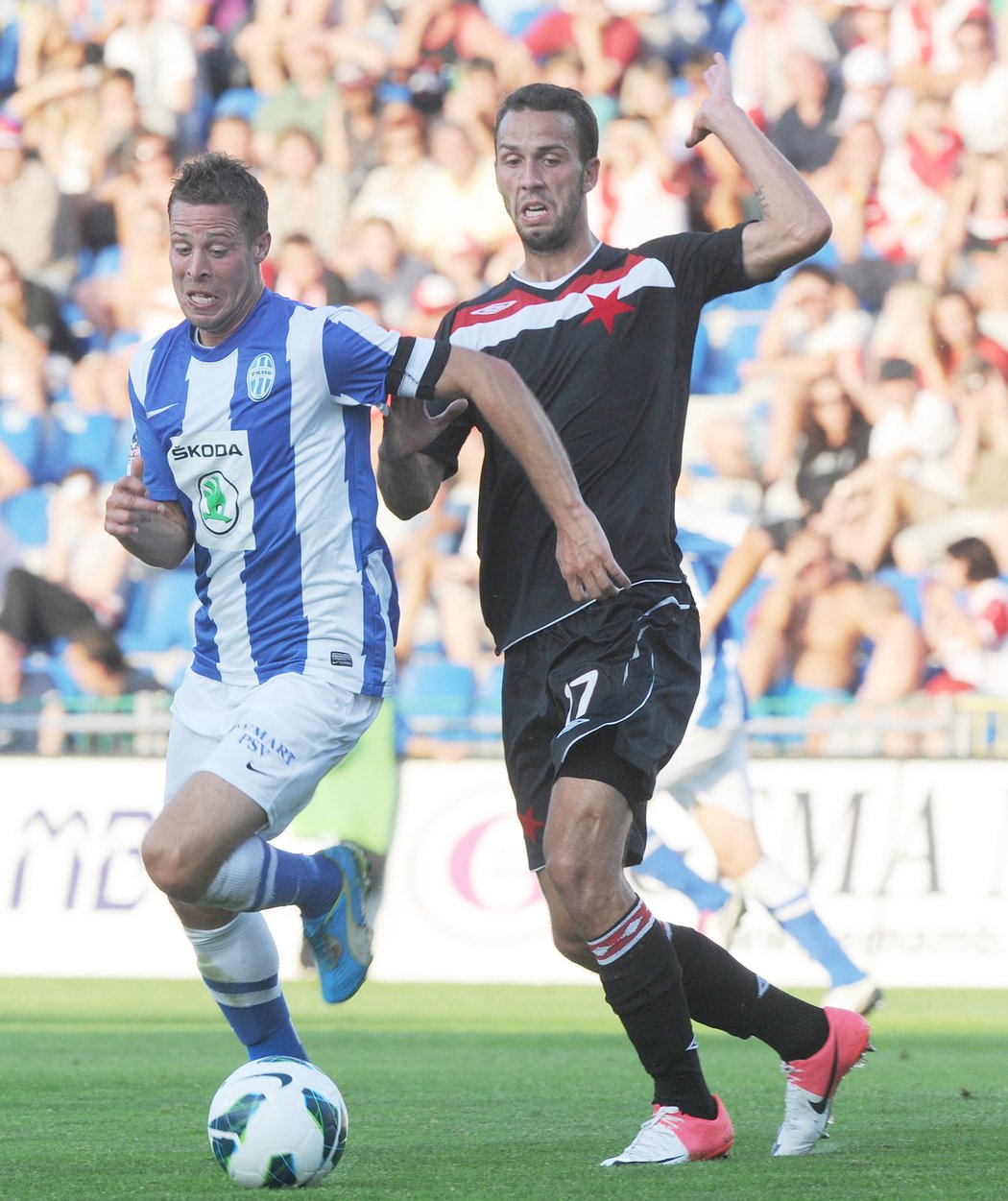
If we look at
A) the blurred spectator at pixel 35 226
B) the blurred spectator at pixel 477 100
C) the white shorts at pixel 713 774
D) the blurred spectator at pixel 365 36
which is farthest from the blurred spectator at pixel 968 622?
the blurred spectator at pixel 35 226

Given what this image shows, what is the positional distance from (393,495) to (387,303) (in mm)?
9831

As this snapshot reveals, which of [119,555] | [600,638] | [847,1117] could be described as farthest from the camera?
[119,555]

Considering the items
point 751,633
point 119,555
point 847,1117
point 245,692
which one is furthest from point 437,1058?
point 119,555

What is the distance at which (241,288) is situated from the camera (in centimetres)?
495

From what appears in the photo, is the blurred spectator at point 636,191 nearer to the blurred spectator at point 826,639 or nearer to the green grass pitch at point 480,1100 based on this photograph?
the blurred spectator at point 826,639

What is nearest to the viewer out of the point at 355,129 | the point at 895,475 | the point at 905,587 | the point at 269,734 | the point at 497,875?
the point at 269,734

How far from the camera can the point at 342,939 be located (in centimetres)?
504

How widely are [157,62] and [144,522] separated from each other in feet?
40.3

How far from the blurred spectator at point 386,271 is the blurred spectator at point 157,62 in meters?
2.09

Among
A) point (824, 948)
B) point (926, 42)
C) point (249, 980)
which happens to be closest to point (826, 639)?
point (824, 948)

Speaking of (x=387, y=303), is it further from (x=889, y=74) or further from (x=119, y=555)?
(x=889, y=74)

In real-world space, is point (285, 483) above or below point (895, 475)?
above

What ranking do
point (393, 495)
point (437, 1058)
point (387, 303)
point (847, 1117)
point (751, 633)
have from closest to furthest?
point (393, 495)
point (847, 1117)
point (437, 1058)
point (751, 633)
point (387, 303)

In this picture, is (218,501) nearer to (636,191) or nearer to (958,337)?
(958,337)
